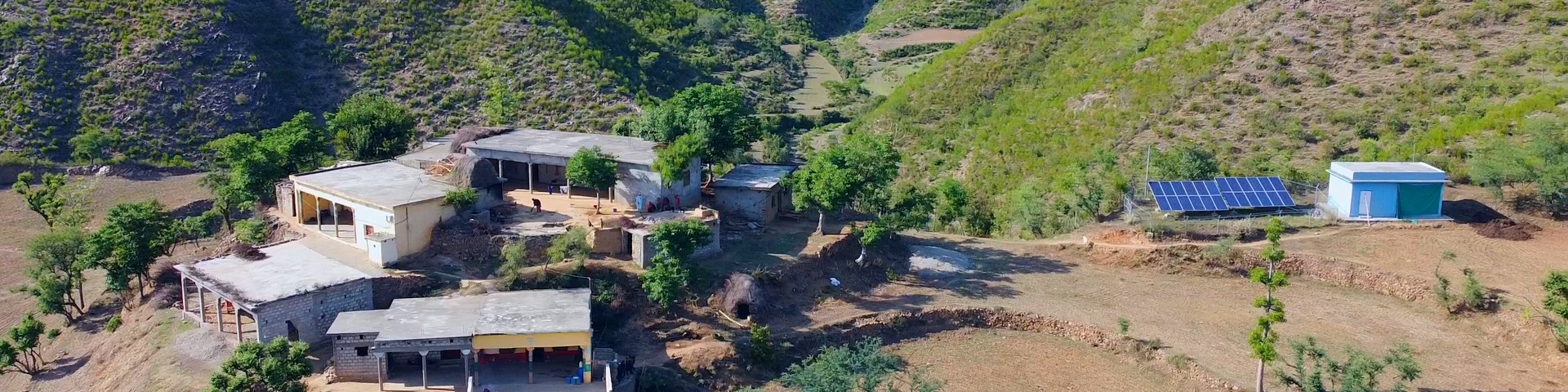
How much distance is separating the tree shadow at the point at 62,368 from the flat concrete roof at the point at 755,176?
1753 centimetres

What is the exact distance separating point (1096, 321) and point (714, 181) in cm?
1228

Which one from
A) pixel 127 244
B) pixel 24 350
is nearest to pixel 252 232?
pixel 127 244

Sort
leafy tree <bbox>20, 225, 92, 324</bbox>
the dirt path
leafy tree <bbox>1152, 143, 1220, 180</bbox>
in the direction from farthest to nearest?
leafy tree <bbox>1152, 143, 1220, 180</bbox> < leafy tree <bbox>20, 225, 92, 324</bbox> < the dirt path

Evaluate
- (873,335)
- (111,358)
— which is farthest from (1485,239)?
(111,358)

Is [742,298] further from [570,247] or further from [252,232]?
[252,232]

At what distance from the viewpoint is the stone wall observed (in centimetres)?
2633

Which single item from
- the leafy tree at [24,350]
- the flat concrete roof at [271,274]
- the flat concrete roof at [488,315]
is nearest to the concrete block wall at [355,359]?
the flat concrete roof at [488,315]

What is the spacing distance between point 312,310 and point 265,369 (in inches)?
150

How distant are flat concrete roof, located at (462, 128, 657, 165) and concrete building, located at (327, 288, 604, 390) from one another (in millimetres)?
7756

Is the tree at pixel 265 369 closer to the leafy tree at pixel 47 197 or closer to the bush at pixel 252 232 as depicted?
the bush at pixel 252 232

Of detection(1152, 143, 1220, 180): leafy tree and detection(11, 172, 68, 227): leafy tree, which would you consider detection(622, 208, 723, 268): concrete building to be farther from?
detection(11, 172, 68, 227): leafy tree

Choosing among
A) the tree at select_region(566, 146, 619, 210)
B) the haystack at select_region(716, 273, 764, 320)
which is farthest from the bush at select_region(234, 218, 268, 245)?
the haystack at select_region(716, 273, 764, 320)

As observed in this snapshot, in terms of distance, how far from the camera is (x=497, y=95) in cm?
4703

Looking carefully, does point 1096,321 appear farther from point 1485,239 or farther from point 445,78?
point 445,78
